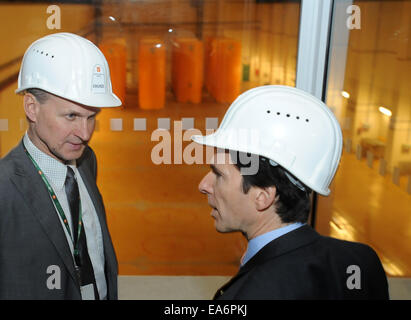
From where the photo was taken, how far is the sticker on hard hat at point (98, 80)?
85.9 inches

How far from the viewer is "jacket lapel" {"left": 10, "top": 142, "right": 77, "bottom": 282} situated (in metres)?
1.99

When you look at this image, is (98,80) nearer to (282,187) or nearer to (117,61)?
(282,187)

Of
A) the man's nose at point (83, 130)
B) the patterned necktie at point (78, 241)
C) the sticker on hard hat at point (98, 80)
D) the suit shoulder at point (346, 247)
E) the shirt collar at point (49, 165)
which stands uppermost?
the sticker on hard hat at point (98, 80)

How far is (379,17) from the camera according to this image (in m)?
3.38

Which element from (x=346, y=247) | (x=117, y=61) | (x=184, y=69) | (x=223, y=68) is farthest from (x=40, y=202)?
(x=223, y=68)

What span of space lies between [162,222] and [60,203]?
207cm

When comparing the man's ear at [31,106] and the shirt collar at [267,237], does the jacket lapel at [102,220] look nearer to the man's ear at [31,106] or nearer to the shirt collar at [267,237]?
the man's ear at [31,106]

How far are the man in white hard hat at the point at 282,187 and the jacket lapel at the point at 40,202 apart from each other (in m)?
0.70

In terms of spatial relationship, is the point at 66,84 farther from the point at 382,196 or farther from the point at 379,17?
the point at 382,196

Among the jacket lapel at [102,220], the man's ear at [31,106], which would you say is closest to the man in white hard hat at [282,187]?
the jacket lapel at [102,220]

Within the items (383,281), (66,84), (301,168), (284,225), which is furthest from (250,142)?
(66,84)

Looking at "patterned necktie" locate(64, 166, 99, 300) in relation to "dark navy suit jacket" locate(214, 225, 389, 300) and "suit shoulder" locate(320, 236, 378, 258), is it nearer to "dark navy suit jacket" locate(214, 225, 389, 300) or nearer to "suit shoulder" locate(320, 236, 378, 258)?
"dark navy suit jacket" locate(214, 225, 389, 300)

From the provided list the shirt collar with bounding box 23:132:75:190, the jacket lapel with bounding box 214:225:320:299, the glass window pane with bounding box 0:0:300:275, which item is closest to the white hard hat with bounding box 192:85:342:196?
the jacket lapel with bounding box 214:225:320:299

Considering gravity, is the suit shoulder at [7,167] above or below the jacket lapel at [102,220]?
above
